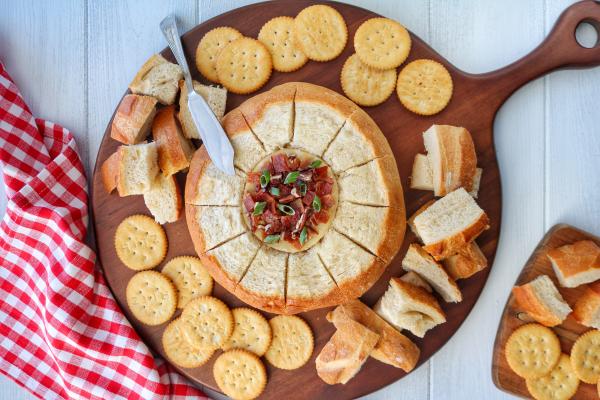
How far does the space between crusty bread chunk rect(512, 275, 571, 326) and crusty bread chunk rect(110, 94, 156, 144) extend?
8.21 feet

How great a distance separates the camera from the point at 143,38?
376cm

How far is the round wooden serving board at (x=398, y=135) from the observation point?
3457 mm

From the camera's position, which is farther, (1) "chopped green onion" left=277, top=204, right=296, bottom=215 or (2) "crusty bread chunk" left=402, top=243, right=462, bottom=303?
(2) "crusty bread chunk" left=402, top=243, right=462, bottom=303

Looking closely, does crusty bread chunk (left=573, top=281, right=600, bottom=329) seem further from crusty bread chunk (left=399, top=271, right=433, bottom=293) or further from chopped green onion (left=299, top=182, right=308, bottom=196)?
chopped green onion (left=299, top=182, right=308, bottom=196)

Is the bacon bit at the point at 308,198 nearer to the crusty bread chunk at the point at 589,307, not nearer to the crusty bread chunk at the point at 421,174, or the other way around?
the crusty bread chunk at the point at 421,174

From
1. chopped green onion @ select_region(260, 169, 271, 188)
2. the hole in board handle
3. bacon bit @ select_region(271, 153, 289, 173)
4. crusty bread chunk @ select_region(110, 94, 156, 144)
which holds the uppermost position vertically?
the hole in board handle

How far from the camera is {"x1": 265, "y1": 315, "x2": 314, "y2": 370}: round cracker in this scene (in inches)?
138

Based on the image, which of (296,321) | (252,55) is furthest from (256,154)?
(296,321)

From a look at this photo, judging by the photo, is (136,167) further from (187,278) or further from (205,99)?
(187,278)

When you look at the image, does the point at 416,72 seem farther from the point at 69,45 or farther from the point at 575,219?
the point at 69,45

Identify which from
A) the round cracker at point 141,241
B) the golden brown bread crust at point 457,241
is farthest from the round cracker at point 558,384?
the round cracker at point 141,241

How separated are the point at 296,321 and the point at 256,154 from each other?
1.07m

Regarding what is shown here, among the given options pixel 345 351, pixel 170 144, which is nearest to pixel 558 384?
pixel 345 351

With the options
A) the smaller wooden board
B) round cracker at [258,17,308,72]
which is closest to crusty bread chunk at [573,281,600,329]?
the smaller wooden board
